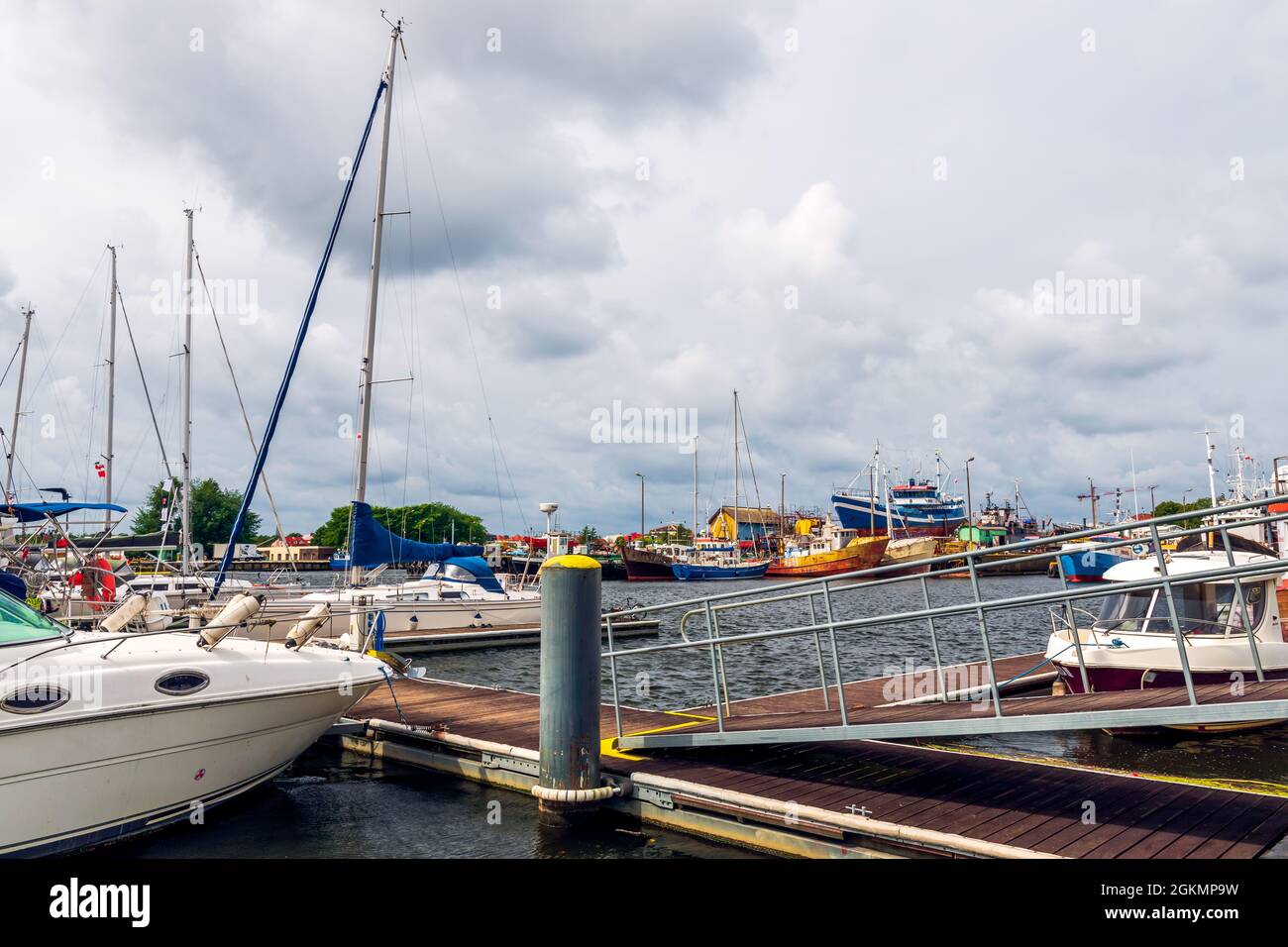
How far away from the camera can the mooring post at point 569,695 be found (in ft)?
26.1

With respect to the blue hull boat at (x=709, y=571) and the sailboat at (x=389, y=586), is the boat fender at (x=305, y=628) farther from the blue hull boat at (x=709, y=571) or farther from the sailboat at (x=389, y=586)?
the blue hull boat at (x=709, y=571)

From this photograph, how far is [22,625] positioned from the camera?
7902 mm

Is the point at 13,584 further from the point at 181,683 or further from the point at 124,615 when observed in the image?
the point at 181,683

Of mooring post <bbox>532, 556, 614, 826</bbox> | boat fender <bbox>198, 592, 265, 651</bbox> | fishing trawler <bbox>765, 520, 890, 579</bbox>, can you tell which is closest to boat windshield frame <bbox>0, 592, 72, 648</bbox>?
boat fender <bbox>198, 592, 265, 651</bbox>

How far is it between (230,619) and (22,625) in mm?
1789

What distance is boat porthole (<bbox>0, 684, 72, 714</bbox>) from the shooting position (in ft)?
22.1

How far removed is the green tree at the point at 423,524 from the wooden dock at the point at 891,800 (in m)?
108

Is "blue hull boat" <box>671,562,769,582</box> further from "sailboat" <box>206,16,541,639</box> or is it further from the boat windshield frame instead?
the boat windshield frame

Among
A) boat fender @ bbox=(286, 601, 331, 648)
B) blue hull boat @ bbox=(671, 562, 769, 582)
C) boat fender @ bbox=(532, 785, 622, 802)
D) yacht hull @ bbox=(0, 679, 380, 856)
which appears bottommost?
blue hull boat @ bbox=(671, 562, 769, 582)

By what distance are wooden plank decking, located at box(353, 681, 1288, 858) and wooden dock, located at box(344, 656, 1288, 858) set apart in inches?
0.6

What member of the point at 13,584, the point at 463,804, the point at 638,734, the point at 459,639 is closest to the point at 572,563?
the point at 638,734

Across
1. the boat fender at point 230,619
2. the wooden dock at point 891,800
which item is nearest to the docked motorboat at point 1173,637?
the wooden dock at point 891,800
